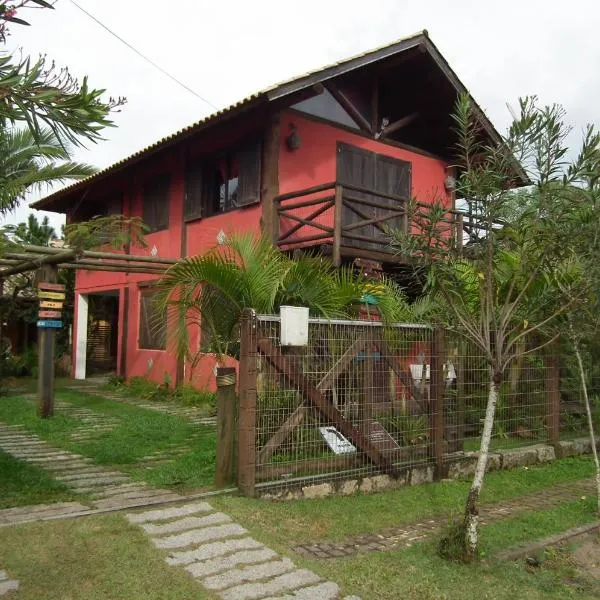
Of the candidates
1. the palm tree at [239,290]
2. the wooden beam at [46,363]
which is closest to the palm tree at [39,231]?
the wooden beam at [46,363]

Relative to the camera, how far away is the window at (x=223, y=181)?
416 inches

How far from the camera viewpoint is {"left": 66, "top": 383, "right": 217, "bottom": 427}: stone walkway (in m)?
9.39

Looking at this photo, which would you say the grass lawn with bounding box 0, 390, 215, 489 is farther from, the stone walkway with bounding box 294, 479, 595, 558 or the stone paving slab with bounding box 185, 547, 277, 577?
the stone walkway with bounding box 294, 479, 595, 558

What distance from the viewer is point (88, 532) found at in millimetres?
3990

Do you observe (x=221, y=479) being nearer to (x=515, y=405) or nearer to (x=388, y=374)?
(x=388, y=374)

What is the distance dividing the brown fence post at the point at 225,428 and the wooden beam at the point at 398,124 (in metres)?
8.42

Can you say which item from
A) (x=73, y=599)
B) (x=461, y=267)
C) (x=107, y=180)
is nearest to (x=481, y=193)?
(x=461, y=267)

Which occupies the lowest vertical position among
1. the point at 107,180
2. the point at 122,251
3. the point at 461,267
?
the point at 461,267

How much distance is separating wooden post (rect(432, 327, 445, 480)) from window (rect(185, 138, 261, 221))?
525 cm

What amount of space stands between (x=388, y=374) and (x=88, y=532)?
118 inches

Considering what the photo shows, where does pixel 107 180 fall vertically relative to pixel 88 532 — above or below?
above

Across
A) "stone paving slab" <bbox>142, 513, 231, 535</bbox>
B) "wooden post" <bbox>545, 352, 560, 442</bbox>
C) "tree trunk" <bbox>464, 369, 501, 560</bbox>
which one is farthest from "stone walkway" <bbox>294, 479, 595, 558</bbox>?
"wooden post" <bbox>545, 352, 560, 442</bbox>

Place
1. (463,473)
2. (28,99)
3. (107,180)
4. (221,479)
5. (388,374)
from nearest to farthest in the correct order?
(28,99), (221,479), (388,374), (463,473), (107,180)

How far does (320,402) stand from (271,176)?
5.83 m
